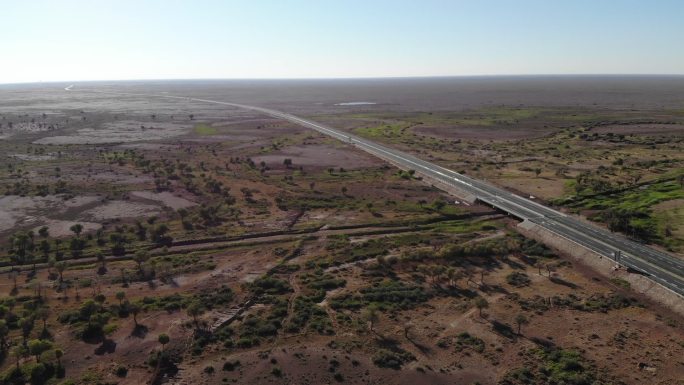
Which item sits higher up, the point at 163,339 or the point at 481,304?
the point at 481,304

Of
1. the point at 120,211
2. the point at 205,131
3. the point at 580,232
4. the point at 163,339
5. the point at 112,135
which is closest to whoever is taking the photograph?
the point at 163,339

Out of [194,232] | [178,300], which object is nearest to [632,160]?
[194,232]

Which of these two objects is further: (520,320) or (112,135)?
(112,135)

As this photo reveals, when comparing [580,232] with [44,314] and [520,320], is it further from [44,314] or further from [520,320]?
[44,314]

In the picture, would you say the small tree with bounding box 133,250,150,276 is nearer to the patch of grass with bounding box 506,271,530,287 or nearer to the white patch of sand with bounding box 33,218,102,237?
the white patch of sand with bounding box 33,218,102,237

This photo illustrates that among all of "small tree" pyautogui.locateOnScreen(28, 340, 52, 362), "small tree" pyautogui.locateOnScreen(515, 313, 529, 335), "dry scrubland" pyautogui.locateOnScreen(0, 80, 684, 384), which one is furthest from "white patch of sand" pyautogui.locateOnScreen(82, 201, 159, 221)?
"small tree" pyautogui.locateOnScreen(515, 313, 529, 335)

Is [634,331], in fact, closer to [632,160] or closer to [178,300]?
[178,300]

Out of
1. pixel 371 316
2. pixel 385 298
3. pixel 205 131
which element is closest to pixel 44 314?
pixel 371 316

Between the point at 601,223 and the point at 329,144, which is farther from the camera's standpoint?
the point at 329,144

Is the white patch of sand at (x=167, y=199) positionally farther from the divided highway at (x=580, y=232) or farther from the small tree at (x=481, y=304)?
the small tree at (x=481, y=304)
